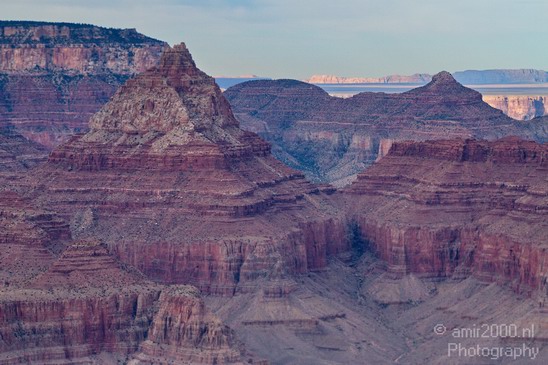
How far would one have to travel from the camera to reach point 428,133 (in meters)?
198

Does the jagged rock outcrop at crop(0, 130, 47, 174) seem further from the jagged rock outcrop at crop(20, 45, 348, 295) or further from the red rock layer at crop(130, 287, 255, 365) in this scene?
the red rock layer at crop(130, 287, 255, 365)

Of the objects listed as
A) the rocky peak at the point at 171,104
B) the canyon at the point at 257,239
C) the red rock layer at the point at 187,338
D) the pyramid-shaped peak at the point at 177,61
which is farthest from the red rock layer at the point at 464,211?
the red rock layer at the point at 187,338

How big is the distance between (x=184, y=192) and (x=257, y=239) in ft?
22.3

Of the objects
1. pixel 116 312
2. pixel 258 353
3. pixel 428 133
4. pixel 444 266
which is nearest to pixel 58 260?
pixel 116 312

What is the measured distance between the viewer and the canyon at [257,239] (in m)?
118

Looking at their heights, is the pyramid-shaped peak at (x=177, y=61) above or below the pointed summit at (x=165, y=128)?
above

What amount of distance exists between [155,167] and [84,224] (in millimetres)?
5680

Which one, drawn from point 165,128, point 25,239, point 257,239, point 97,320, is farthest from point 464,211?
point 97,320

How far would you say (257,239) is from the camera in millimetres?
136500

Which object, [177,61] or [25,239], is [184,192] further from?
[25,239]

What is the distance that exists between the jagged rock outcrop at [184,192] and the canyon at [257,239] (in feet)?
0.40

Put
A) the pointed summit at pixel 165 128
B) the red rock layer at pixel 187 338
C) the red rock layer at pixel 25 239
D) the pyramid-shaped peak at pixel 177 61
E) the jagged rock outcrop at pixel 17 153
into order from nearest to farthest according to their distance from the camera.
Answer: the red rock layer at pixel 187 338 → the red rock layer at pixel 25 239 → the pointed summit at pixel 165 128 → the pyramid-shaped peak at pixel 177 61 → the jagged rock outcrop at pixel 17 153

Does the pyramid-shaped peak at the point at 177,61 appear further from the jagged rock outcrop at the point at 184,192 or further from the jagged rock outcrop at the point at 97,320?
the jagged rock outcrop at the point at 97,320

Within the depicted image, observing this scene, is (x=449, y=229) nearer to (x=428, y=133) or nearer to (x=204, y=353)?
(x=204, y=353)
